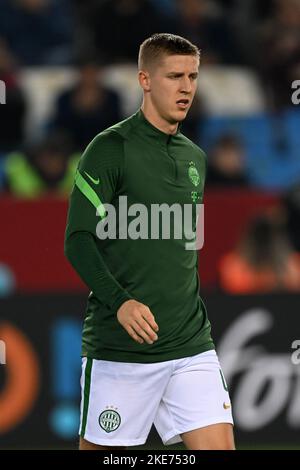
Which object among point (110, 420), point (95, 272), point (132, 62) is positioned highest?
point (132, 62)

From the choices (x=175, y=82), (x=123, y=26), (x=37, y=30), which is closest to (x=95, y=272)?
(x=175, y=82)

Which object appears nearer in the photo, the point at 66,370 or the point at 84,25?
the point at 66,370

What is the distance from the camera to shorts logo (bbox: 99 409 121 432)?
16.6ft

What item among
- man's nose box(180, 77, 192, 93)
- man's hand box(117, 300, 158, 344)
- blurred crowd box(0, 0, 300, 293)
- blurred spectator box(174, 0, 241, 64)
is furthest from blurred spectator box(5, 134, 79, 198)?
man's hand box(117, 300, 158, 344)

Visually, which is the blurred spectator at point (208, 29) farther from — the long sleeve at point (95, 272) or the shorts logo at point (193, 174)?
the long sleeve at point (95, 272)

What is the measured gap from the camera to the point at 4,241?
360 inches

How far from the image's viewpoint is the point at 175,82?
16.5 ft

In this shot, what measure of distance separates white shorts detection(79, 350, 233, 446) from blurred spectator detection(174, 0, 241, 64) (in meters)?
6.73

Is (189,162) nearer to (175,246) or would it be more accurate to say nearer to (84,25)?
(175,246)

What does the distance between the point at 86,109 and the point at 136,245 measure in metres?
5.27

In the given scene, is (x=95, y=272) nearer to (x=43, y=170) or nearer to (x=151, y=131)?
(x=151, y=131)

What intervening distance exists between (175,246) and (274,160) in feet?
19.6

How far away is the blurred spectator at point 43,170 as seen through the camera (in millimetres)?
9656
